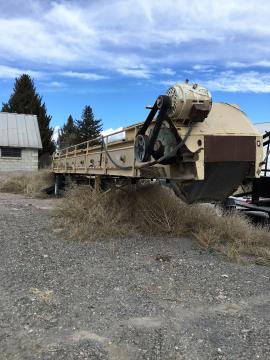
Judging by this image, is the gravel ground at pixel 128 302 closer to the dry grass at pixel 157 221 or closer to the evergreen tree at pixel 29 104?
the dry grass at pixel 157 221

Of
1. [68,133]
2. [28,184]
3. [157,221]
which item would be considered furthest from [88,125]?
[157,221]

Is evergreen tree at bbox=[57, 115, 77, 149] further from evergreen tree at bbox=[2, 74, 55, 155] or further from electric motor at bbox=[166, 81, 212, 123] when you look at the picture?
electric motor at bbox=[166, 81, 212, 123]

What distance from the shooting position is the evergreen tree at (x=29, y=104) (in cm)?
4891

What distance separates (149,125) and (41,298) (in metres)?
3.06

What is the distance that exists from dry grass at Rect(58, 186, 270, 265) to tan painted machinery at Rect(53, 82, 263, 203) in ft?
3.16

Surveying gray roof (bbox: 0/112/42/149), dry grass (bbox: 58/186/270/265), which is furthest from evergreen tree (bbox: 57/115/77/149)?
dry grass (bbox: 58/186/270/265)

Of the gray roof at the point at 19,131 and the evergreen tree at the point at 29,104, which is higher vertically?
the evergreen tree at the point at 29,104

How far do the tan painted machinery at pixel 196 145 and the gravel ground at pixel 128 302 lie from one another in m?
1.18

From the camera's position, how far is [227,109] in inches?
274

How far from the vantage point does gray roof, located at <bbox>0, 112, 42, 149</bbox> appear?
35.2 meters

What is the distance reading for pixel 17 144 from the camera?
35.1 meters

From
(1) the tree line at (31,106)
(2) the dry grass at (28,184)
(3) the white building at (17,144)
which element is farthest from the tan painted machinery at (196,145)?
(1) the tree line at (31,106)

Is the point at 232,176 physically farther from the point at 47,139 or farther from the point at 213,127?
the point at 47,139

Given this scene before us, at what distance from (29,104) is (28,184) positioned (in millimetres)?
31590
